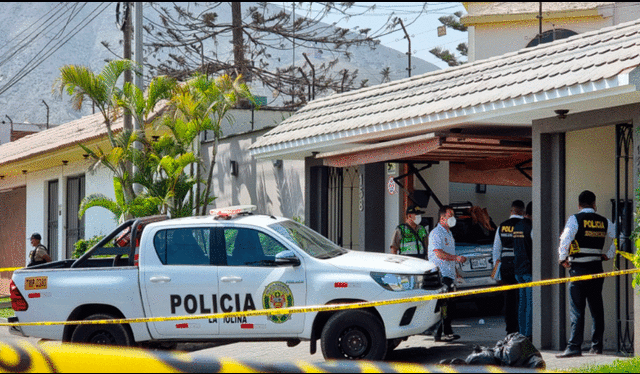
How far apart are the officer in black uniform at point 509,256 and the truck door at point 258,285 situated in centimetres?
299

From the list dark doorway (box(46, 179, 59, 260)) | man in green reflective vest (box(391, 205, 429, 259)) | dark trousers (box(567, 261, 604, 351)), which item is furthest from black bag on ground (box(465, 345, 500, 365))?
dark doorway (box(46, 179, 59, 260))

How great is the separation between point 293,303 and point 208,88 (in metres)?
8.84

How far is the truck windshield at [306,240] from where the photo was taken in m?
9.32

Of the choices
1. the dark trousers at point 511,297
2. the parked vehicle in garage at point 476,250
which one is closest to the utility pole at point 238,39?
the parked vehicle in garage at point 476,250

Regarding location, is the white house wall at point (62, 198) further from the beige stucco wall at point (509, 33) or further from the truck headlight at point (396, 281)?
the beige stucco wall at point (509, 33)

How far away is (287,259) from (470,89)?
3.58 metres

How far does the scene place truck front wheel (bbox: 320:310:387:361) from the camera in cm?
867

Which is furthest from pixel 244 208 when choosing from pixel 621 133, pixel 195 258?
pixel 621 133

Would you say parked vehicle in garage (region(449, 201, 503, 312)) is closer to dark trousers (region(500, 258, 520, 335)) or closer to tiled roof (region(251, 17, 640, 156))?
dark trousers (region(500, 258, 520, 335))

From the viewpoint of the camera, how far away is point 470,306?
561 inches

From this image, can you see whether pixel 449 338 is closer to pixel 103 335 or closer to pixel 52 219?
pixel 103 335

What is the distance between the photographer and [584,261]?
8.99m

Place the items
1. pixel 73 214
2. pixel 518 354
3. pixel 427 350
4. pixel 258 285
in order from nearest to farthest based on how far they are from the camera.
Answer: pixel 518 354, pixel 258 285, pixel 427 350, pixel 73 214

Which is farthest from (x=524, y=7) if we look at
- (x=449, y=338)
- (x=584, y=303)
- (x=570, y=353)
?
(x=570, y=353)
